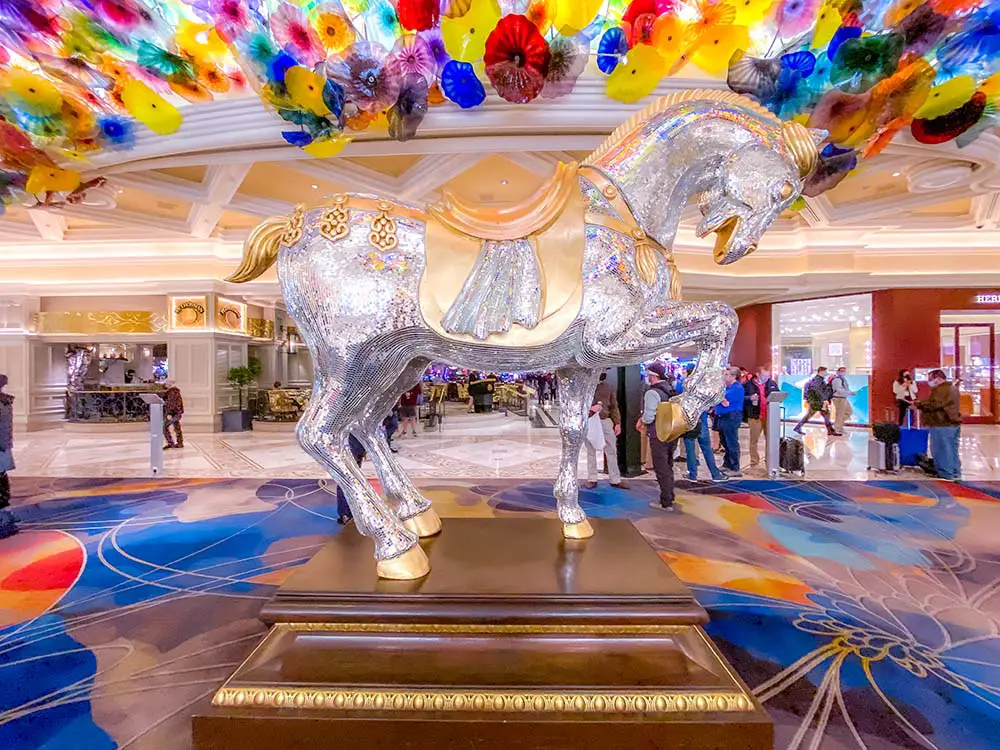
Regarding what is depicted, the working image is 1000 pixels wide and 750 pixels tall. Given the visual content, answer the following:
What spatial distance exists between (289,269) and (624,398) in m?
5.50

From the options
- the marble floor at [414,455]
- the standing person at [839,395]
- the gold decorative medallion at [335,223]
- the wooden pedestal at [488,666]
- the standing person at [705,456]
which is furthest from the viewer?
the standing person at [839,395]

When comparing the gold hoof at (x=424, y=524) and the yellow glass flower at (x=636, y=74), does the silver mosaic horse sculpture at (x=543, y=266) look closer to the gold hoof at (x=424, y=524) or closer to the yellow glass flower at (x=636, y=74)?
the gold hoof at (x=424, y=524)

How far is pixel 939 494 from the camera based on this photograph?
515 centimetres

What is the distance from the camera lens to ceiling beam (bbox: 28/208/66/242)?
797 centimetres

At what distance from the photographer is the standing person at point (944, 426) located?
6168mm

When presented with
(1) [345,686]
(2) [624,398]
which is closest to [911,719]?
(1) [345,686]

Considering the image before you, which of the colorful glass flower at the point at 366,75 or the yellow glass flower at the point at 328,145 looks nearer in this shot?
the colorful glass flower at the point at 366,75

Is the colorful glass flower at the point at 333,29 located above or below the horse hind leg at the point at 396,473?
above

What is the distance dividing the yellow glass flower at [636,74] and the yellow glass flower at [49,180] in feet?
12.8

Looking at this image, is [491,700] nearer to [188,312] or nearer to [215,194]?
[215,194]

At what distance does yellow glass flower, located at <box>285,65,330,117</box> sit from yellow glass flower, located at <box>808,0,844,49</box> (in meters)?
2.40

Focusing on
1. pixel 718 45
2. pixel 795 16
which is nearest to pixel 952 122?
pixel 795 16

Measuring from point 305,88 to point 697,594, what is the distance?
379 cm

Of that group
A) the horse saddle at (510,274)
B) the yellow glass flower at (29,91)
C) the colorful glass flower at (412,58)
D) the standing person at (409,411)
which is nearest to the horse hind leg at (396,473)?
the horse saddle at (510,274)
